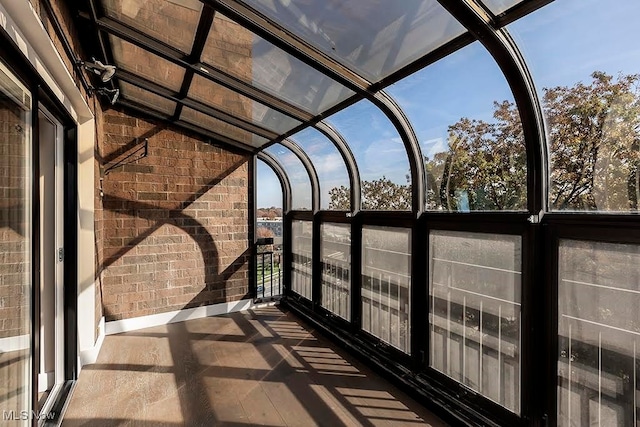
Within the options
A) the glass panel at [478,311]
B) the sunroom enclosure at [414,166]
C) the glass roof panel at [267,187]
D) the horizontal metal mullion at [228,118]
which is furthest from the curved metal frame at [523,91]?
the glass roof panel at [267,187]

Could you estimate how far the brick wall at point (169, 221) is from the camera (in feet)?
13.8

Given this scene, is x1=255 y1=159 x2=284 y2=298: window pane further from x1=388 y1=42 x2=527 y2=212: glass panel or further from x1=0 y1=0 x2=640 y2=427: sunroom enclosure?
x1=388 y1=42 x2=527 y2=212: glass panel

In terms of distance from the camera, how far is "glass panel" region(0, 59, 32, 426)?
157 centimetres

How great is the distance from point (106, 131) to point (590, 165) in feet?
15.2

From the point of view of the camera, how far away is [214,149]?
191 inches

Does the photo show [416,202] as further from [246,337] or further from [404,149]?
[246,337]

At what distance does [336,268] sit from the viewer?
4.24 m

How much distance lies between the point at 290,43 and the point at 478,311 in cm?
216

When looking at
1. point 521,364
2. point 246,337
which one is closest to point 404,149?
point 521,364

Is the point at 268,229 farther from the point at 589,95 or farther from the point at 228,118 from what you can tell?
the point at 589,95

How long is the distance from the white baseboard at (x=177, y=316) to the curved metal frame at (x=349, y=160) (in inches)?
95.4

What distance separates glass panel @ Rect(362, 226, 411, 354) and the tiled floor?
0.40 m

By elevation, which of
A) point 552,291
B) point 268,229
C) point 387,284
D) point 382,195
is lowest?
point 387,284

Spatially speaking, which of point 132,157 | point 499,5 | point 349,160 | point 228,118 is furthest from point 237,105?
point 499,5
